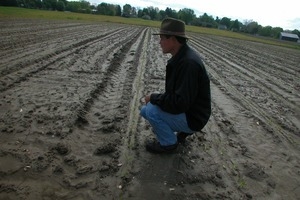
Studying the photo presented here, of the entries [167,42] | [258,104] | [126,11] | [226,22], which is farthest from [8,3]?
[226,22]

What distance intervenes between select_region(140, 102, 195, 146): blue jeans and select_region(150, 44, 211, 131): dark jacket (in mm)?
110

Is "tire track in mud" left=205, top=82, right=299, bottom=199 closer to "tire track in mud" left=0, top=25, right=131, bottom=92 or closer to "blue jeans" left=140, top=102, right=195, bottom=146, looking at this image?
"blue jeans" left=140, top=102, right=195, bottom=146

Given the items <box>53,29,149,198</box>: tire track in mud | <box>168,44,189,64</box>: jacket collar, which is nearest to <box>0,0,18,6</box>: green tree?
<box>53,29,149,198</box>: tire track in mud

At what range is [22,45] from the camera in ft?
39.5

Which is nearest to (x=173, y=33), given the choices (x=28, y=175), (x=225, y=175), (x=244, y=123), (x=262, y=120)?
(x=225, y=175)

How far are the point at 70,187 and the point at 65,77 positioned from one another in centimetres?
506

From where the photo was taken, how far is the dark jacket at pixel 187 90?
3773 mm

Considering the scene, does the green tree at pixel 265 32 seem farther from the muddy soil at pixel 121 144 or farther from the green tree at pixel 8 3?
the muddy soil at pixel 121 144

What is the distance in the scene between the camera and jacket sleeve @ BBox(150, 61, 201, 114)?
3.76m

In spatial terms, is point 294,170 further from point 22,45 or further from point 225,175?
point 22,45

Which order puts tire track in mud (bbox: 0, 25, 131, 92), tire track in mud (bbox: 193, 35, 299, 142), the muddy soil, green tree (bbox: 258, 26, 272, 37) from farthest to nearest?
1. green tree (bbox: 258, 26, 272, 37)
2. tire track in mud (bbox: 0, 25, 131, 92)
3. tire track in mud (bbox: 193, 35, 299, 142)
4. the muddy soil

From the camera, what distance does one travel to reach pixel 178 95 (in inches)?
150

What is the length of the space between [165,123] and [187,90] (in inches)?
27.9

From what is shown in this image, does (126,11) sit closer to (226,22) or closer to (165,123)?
(226,22)
